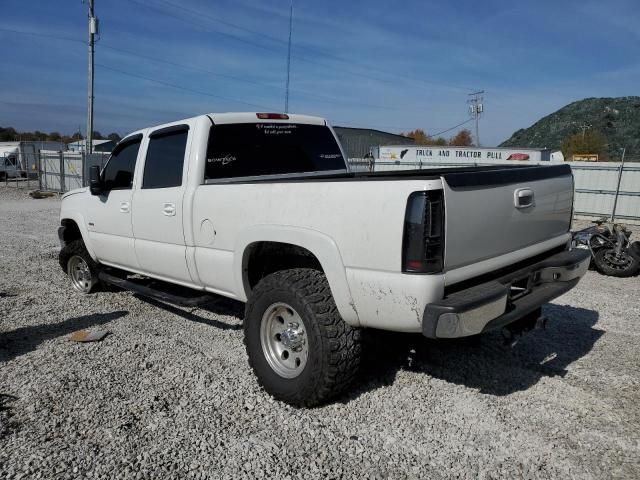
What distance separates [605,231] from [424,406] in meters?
5.93

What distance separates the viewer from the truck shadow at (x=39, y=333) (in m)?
4.25

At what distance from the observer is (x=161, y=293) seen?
4629 mm

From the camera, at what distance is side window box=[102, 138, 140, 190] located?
493cm

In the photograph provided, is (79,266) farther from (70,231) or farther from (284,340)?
(284,340)

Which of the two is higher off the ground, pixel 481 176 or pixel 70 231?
pixel 481 176

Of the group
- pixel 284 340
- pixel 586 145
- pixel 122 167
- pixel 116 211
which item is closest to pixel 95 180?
pixel 122 167

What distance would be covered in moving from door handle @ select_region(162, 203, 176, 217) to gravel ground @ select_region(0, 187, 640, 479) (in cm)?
118

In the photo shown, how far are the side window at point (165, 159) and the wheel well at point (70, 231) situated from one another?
2.08 metres

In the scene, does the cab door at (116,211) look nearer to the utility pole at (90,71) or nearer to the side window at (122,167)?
the side window at (122,167)

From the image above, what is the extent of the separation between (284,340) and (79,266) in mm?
3869

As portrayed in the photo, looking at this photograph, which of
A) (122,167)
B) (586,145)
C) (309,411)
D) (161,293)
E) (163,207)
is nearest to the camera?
(309,411)

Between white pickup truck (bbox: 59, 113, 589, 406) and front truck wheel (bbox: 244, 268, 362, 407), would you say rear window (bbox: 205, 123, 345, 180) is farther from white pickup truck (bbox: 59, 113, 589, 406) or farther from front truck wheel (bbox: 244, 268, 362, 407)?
front truck wheel (bbox: 244, 268, 362, 407)

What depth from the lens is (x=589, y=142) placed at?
69312 millimetres

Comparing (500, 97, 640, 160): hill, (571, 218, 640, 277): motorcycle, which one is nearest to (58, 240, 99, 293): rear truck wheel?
(571, 218, 640, 277): motorcycle
